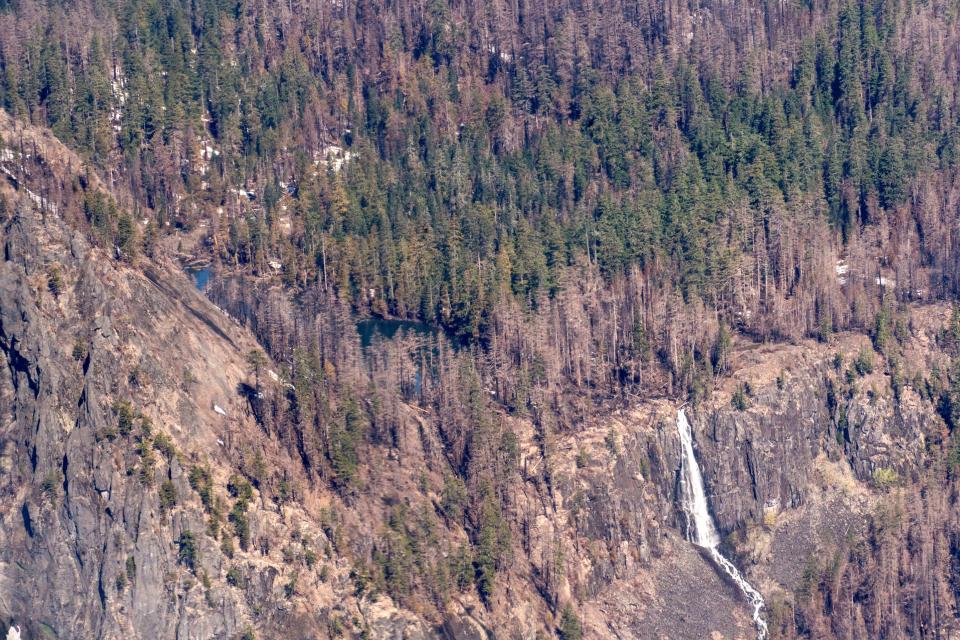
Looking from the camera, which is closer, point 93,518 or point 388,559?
point 93,518

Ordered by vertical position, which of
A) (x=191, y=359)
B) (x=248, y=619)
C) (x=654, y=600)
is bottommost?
(x=654, y=600)

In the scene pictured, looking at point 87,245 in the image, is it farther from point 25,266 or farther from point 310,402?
point 310,402

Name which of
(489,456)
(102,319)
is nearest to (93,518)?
(102,319)

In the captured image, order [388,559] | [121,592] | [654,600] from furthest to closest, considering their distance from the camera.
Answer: [654,600] → [388,559] → [121,592]

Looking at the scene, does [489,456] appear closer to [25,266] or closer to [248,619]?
[248,619]

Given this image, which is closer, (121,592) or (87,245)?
(121,592)

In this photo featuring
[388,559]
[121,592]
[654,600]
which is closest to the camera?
[121,592]

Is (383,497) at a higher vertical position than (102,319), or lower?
lower

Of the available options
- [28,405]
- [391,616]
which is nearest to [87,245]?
[28,405]

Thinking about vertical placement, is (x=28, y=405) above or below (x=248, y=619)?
above
